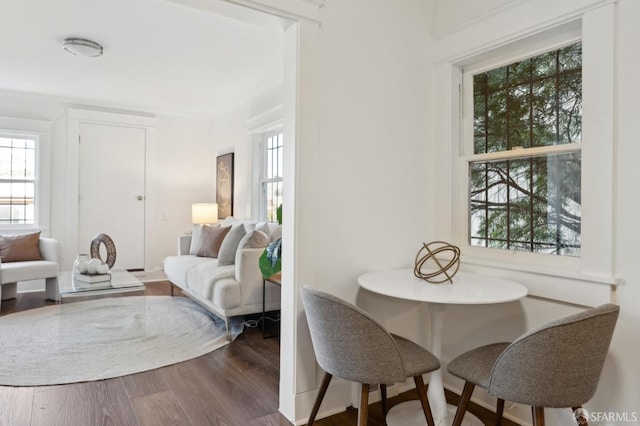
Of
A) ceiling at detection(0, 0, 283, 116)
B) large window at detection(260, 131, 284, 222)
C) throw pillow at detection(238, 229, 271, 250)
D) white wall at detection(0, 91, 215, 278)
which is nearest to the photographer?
ceiling at detection(0, 0, 283, 116)

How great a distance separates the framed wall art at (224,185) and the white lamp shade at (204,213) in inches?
7.2

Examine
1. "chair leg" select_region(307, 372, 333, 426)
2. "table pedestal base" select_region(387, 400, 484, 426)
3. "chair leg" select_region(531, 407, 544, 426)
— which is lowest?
"table pedestal base" select_region(387, 400, 484, 426)

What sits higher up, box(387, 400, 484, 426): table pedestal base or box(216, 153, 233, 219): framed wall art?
box(216, 153, 233, 219): framed wall art

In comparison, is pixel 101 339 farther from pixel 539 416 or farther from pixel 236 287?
pixel 539 416

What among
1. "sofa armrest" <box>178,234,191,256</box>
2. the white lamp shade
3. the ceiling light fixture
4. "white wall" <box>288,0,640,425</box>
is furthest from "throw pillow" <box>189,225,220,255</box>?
"white wall" <box>288,0,640,425</box>

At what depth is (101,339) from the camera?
3211mm

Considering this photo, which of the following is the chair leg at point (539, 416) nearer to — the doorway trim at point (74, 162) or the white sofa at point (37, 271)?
the white sofa at point (37, 271)

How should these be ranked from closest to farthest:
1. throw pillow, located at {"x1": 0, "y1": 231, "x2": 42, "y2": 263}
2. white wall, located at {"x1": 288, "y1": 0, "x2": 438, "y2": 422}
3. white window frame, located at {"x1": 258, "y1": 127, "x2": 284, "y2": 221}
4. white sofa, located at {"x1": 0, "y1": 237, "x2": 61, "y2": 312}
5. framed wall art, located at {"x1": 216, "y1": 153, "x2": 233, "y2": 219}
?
white wall, located at {"x1": 288, "y1": 0, "x2": 438, "y2": 422} < white sofa, located at {"x1": 0, "y1": 237, "x2": 61, "y2": 312} < throw pillow, located at {"x1": 0, "y1": 231, "x2": 42, "y2": 263} < white window frame, located at {"x1": 258, "y1": 127, "x2": 284, "y2": 221} < framed wall art, located at {"x1": 216, "y1": 153, "x2": 233, "y2": 219}

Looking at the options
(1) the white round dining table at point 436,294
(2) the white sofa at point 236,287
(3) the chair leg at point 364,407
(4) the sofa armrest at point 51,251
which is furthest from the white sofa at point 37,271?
(3) the chair leg at point 364,407

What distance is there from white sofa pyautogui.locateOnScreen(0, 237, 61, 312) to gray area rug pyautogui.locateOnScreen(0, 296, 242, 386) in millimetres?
399

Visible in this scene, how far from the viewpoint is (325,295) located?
5.25 feet

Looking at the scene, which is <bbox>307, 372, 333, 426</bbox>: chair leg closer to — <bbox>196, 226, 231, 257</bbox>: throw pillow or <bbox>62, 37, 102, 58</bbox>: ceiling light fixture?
<bbox>196, 226, 231, 257</bbox>: throw pillow

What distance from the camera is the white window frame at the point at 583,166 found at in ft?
5.67

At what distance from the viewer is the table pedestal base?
1965 mm
